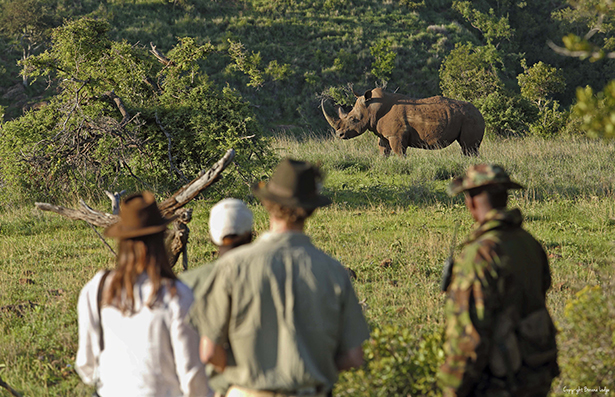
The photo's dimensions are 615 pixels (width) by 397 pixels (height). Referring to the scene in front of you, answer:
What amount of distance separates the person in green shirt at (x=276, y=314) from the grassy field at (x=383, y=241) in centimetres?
141

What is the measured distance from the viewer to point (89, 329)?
3.18 metres

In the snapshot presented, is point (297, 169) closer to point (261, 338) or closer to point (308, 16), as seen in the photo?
point (261, 338)

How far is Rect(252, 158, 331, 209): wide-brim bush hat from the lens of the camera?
9.52ft

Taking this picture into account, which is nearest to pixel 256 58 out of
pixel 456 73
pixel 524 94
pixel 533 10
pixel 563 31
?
pixel 456 73

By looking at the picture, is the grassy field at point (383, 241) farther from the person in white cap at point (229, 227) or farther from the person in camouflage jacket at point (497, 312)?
the person in white cap at point (229, 227)

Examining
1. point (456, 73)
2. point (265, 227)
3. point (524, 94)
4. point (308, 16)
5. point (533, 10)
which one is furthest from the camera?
point (533, 10)

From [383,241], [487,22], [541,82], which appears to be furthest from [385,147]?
[487,22]

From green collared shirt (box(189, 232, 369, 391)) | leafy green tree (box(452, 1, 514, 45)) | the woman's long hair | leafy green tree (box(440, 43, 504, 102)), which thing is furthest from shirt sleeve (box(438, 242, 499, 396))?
leafy green tree (box(452, 1, 514, 45))

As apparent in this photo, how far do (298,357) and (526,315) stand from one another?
4.02 feet

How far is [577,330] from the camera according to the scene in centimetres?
441

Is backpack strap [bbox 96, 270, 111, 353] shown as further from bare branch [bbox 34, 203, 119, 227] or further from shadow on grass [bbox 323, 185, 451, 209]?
shadow on grass [bbox 323, 185, 451, 209]

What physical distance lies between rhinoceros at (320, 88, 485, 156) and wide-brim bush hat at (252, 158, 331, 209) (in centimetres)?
1321

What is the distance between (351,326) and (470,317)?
23.0 inches

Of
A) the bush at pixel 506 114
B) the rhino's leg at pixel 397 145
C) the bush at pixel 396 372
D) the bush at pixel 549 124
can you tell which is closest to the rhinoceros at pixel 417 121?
the rhino's leg at pixel 397 145
